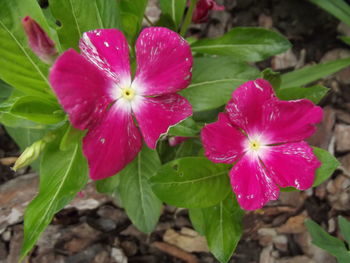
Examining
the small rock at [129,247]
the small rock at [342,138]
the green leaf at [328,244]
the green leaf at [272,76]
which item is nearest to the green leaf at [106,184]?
the small rock at [129,247]

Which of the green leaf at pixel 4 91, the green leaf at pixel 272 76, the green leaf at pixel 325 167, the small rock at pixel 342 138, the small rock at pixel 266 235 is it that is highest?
the green leaf at pixel 4 91

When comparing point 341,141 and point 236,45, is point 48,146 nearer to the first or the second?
point 236,45

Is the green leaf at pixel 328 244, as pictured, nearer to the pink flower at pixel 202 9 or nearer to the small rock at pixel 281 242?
the small rock at pixel 281 242

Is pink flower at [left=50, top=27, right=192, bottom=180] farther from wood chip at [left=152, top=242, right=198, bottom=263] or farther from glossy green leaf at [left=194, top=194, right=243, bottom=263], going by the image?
wood chip at [left=152, top=242, right=198, bottom=263]

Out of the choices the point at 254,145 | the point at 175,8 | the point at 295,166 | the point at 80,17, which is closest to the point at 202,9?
the point at 175,8

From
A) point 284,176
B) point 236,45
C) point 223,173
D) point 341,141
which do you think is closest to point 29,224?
point 223,173
